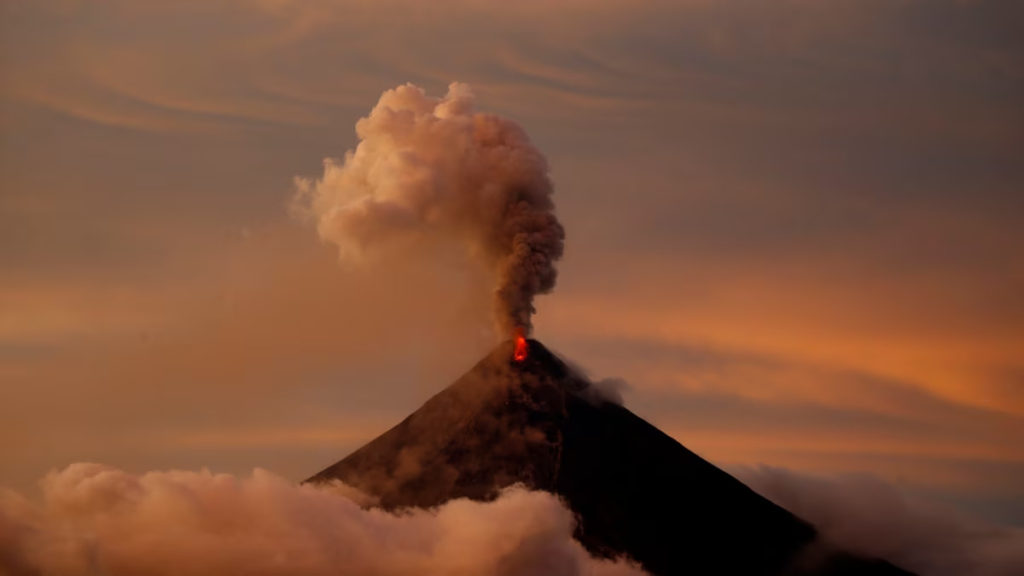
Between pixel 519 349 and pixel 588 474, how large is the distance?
43.2ft

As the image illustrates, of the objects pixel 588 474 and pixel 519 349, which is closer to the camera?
pixel 588 474

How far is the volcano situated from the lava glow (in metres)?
0.29

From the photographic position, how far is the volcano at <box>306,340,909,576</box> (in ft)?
552

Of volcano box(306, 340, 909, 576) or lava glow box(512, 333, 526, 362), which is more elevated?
lava glow box(512, 333, 526, 362)

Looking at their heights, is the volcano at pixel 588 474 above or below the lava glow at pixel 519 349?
below

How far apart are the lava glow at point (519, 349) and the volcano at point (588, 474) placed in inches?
11.6

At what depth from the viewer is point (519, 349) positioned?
6811 inches

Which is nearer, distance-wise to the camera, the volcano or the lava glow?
the volcano

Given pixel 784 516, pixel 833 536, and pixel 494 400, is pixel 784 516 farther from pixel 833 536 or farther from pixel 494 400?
pixel 494 400

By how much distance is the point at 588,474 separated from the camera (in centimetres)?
17075

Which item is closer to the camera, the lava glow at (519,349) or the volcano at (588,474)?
the volcano at (588,474)

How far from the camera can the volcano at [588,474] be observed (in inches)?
6619

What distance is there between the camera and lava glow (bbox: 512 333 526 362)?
17262 centimetres

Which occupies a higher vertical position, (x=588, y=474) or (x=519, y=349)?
(x=519, y=349)
